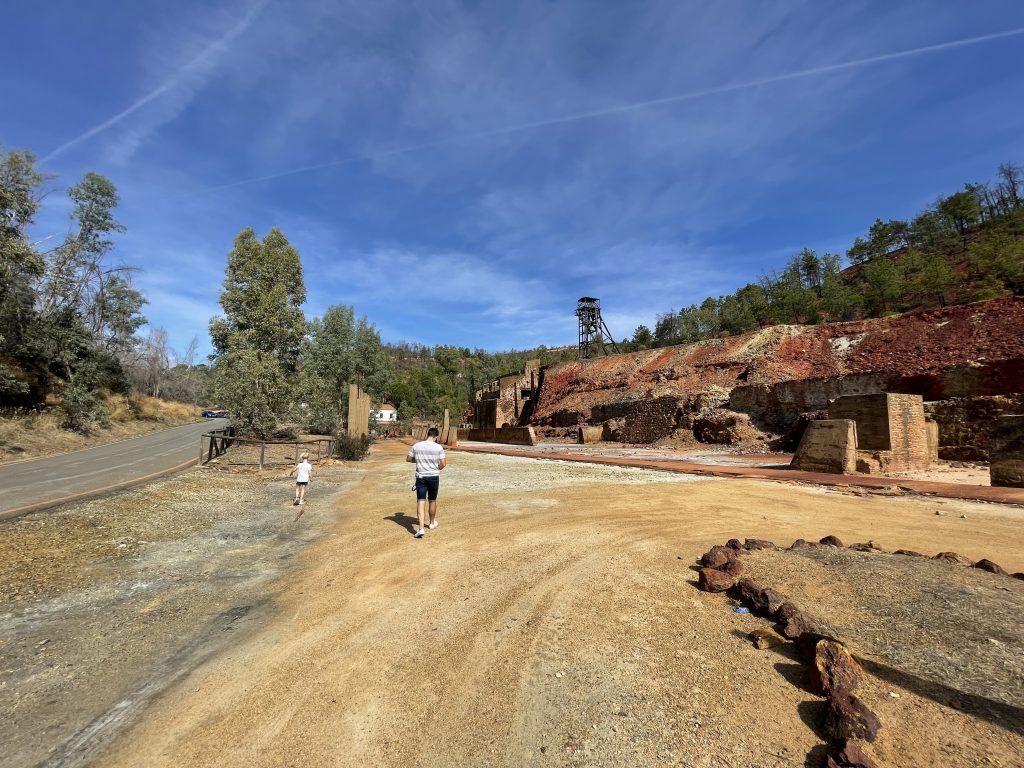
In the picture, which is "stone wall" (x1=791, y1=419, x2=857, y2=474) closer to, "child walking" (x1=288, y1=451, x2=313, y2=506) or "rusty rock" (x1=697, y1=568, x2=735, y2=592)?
"rusty rock" (x1=697, y1=568, x2=735, y2=592)

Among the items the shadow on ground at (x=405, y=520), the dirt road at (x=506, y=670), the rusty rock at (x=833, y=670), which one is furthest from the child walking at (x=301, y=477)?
the rusty rock at (x=833, y=670)

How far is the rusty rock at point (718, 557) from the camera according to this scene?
4.83 m

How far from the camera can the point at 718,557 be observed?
493 centimetres

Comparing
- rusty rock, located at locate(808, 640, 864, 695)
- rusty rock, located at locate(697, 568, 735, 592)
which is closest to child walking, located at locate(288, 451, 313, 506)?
rusty rock, located at locate(697, 568, 735, 592)

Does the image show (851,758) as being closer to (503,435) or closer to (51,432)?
(51,432)

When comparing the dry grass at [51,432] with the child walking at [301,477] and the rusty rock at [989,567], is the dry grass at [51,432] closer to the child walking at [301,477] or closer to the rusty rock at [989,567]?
the child walking at [301,477]

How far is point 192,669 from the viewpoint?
3.34 metres

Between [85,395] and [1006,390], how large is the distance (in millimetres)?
43822

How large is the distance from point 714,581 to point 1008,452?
10830mm

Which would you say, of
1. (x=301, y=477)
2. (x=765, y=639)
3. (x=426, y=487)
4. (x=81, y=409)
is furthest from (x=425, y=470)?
(x=81, y=409)

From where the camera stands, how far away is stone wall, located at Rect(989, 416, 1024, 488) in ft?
33.4

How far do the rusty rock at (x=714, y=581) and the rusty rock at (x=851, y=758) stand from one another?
2224 mm

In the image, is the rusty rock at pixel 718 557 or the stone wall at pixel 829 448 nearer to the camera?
the rusty rock at pixel 718 557

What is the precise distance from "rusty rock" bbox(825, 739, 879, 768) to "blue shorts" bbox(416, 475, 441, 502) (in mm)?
5613
